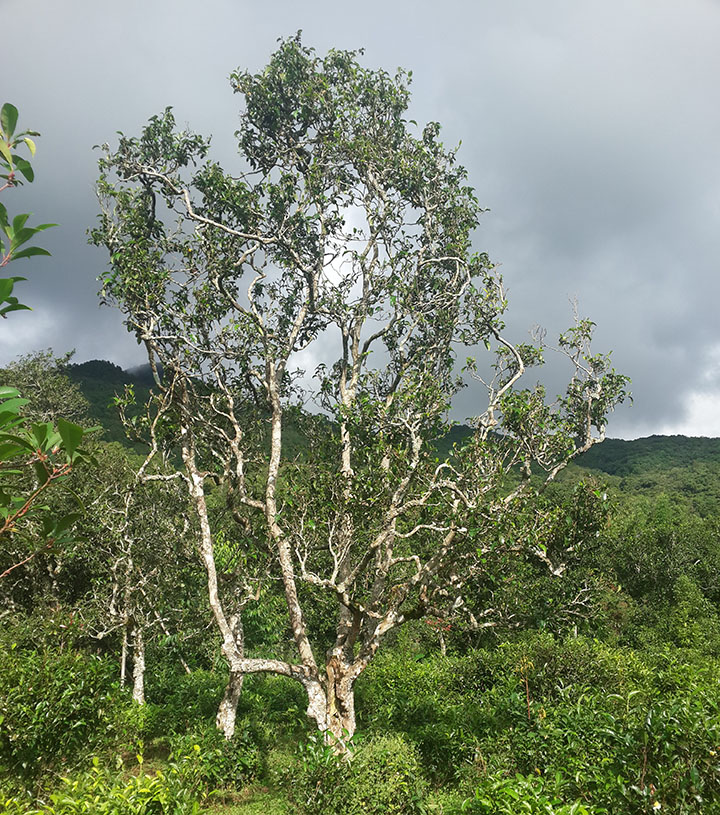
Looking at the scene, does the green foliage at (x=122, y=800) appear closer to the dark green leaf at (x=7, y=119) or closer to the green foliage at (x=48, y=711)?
the green foliage at (x=48, y=711)

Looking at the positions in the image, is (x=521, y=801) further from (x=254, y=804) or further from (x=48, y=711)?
(x=254, y=804)

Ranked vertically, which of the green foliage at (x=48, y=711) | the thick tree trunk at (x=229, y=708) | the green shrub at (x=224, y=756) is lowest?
the green shrub at (x=224, y=756)

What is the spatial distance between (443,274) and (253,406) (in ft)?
21.0

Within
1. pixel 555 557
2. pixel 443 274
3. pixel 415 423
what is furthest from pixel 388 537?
pixel 443 274

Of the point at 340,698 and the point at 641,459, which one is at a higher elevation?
the point at 641,459

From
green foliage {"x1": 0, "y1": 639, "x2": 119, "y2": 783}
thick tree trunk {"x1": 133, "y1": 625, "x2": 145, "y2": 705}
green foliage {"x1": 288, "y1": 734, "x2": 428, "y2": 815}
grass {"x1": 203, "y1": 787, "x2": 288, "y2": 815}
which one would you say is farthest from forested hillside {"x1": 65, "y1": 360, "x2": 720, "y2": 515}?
green foliage {"x1": 288, "y1": 734, "x2": 428, "y2": 815}

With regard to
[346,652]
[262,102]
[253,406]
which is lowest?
[346,652]

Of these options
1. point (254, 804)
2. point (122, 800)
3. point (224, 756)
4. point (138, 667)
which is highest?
point (122, 800)

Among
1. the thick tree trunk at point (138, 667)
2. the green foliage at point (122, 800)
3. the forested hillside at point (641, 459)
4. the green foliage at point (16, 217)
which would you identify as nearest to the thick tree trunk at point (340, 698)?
the green foliage at point (122, 800)

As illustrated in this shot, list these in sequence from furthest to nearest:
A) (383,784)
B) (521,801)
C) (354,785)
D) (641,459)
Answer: (641,459)
(383,784)
(354,785)
(521,801)

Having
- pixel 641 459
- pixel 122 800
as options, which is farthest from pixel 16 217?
pixel 641 459

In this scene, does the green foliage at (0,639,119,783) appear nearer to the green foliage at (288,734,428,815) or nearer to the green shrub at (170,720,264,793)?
the green shrub at (170,720,264,793)

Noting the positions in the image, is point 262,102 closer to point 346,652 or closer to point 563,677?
point 346,652

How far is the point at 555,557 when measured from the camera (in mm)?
10109
